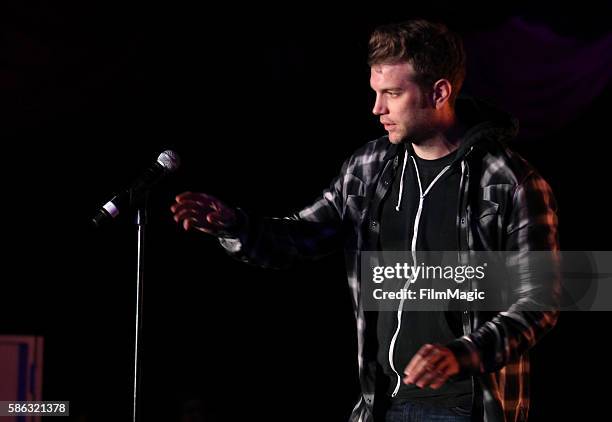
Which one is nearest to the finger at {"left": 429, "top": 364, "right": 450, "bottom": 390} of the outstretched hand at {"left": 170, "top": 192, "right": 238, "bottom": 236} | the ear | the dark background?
the outstretched hand at {"left": 170, "top": 192, "right": 238, "bottom": 236}

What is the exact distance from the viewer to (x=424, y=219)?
2.60 metres

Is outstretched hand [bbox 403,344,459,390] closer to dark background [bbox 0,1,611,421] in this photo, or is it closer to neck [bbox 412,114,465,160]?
neck [bbox 412,114,465,160]

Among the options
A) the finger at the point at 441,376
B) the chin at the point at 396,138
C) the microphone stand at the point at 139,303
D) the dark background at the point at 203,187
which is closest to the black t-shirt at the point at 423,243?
the chin at the point at 396,138

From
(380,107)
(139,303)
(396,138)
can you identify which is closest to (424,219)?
(396,138)

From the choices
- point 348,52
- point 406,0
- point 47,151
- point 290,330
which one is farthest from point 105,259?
point 406,0

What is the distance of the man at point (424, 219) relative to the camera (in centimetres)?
243

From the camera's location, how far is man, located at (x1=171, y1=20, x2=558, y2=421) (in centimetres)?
243

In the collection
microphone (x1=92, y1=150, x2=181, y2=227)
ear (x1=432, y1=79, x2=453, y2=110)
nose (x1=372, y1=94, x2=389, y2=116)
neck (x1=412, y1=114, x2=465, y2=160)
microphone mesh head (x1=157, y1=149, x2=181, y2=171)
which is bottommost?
microphone (x1=92, y1=150, x2=181, y2=227)

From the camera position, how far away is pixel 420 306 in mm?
2500

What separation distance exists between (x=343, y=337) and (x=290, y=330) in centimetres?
35

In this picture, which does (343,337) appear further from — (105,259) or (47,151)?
(47,151)

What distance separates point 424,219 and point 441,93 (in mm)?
443

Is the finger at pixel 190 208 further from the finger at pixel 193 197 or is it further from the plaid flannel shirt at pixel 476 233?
the plaid flannel shirt at pixel 476 233

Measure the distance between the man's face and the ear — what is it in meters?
0.04
